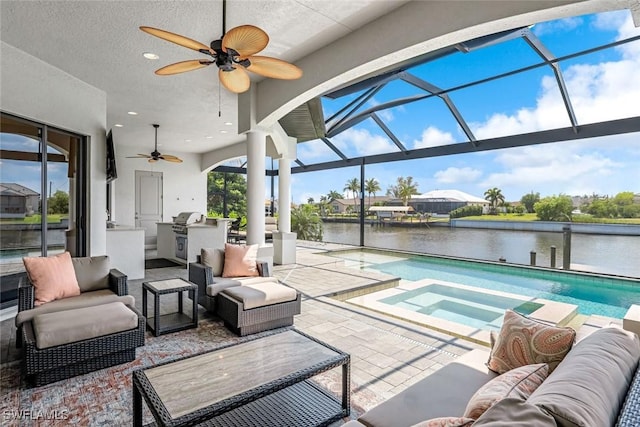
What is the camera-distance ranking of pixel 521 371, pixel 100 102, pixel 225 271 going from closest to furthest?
pixel 521 371 → pixel 225 271 → pixel 100 102

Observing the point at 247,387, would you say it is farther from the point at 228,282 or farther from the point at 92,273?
the point at 92,273

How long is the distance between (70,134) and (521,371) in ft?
20.4

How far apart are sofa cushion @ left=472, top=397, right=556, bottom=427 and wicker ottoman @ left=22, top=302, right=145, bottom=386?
284 cm

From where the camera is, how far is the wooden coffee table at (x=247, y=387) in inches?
68.0

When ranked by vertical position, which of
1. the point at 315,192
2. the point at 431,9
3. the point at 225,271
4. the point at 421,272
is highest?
the point at 431,9

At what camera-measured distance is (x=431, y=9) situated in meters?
3.17

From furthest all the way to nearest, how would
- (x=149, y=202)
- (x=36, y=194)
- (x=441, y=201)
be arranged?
1. (x=149, y=202)
2. (x=441, y=201)
3. (x=36, y=194)

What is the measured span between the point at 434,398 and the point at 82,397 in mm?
2372

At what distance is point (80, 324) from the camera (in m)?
2.66

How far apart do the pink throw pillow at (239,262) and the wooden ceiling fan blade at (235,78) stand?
2.03 m

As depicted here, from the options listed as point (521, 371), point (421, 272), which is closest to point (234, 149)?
point (421, 272)

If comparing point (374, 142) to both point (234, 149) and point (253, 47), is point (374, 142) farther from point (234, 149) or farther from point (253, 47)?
point (253, 47)

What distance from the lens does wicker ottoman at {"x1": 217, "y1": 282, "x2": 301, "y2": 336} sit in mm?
3465

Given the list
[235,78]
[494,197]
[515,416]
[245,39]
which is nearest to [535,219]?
[494,197]
